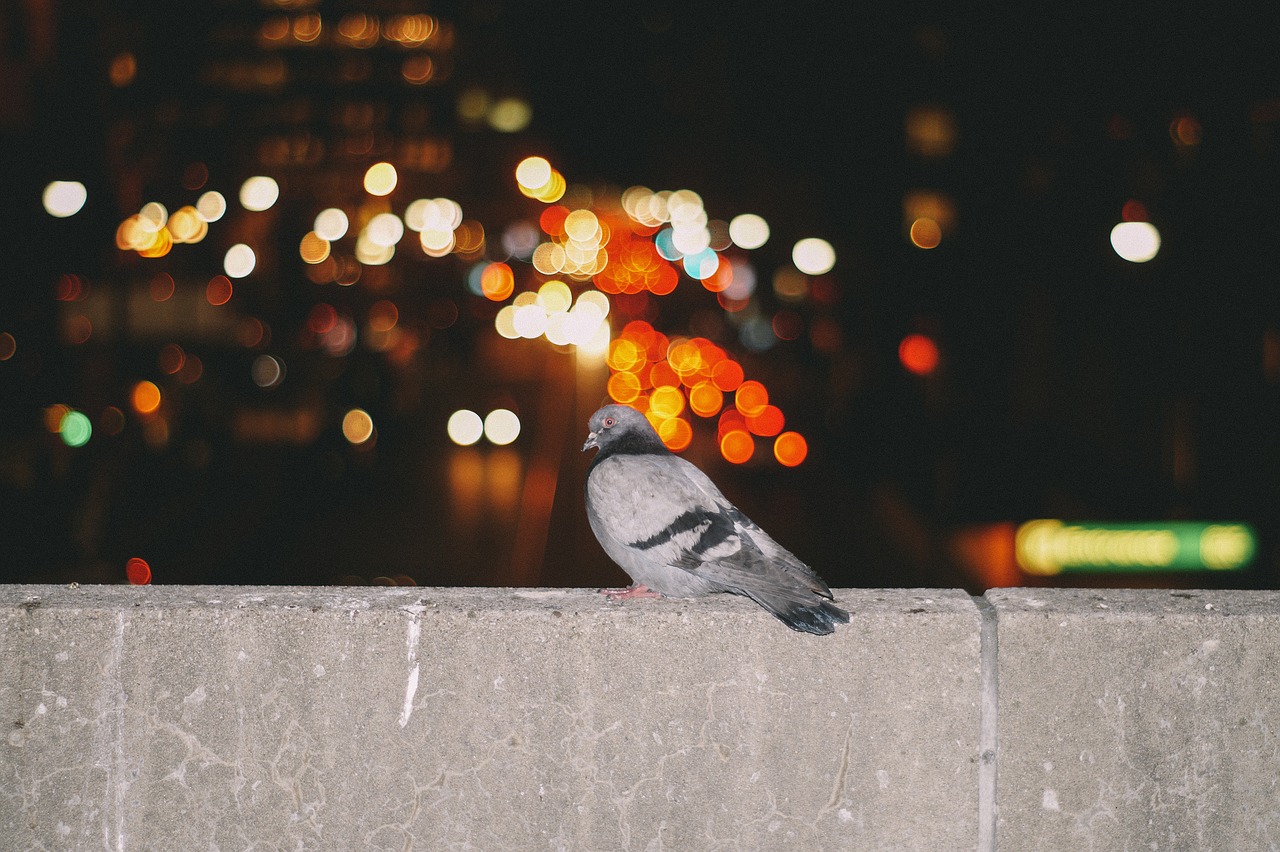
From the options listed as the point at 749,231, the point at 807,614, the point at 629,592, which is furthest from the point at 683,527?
the point at 749,231

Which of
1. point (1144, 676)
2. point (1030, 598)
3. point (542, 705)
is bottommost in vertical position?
point (542, 705)

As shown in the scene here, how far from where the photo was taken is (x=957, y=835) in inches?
125

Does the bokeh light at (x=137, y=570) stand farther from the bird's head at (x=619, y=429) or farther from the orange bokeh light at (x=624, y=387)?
the orange bokeh light at (x=624, y=387)

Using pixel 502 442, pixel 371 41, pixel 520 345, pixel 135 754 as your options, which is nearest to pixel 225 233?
pixel 520 345

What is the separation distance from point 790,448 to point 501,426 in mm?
7974

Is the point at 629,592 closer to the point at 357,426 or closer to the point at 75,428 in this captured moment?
the point at 75,428

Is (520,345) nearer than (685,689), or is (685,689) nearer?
(685,689)

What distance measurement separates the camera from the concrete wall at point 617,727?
3.14 metres

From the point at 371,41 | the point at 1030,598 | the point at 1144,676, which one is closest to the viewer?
the point at 1144,676

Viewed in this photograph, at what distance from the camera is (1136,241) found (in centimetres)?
1881

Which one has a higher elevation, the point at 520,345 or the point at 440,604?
the point at 520,345

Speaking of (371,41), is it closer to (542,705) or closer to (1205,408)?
(1205,408)

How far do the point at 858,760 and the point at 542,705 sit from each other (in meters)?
0.88

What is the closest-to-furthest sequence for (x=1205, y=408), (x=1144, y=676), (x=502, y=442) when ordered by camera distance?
1. (x=1144, y=676)
2. (x=1205, y=408)
3. (x=502, y=442)
